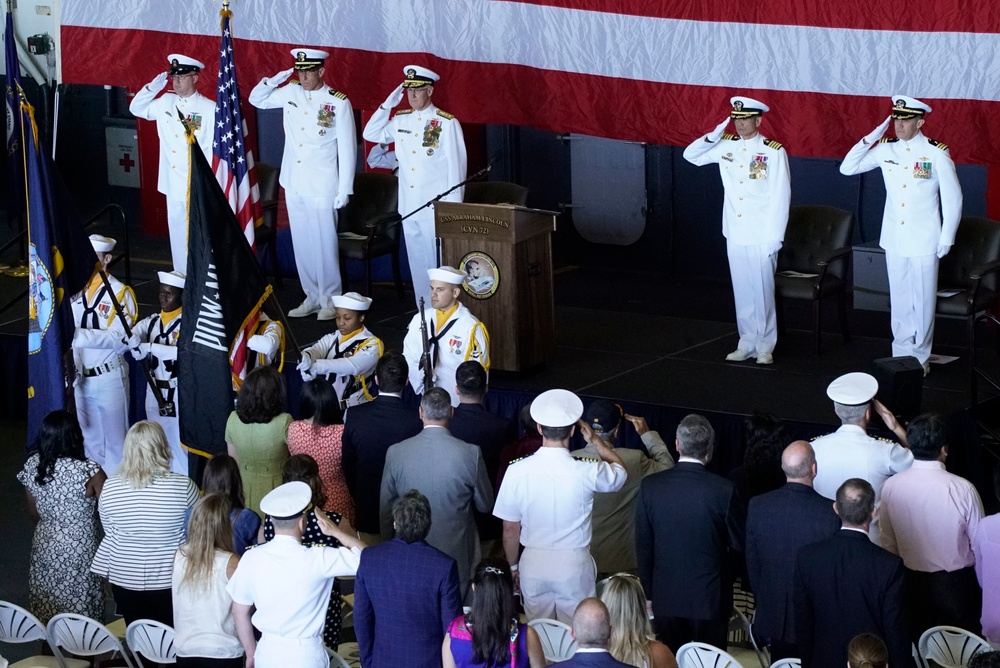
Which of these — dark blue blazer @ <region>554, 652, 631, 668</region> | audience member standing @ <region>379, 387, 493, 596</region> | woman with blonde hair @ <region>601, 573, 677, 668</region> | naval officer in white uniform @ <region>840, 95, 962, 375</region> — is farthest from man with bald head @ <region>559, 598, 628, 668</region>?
naval officer in white uniform @ <region>840, 95, 962, 375</region>

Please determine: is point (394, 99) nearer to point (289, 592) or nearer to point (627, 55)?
point (627, 55)

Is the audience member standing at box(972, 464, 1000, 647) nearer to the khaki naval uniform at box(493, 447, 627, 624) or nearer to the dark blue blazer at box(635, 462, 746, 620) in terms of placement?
the dark blue blazer at box(635, 462, 746, 620)

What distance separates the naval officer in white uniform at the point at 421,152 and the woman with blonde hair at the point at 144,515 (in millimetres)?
4264

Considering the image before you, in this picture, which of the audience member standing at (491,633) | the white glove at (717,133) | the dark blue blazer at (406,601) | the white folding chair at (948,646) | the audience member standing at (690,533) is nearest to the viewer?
the audience member standing at (491,633)

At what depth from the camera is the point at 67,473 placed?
6105 millimetres

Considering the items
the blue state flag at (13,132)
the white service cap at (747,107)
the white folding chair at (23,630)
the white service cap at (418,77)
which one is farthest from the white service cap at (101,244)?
the white service cap at (747,107)

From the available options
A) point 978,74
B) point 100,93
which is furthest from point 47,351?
point 100,93

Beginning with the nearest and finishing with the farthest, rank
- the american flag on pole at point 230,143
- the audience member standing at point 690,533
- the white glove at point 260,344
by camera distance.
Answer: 1. the audience member standing at point 690,533
2. the white glove at point 260,344
3. the american flag on pole at point 230,143

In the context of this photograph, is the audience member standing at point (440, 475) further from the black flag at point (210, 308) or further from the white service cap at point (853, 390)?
the black flag at point (210, 308)

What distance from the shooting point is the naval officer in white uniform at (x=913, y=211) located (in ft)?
27.9

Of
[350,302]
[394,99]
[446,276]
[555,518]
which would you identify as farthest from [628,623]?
[394,99]

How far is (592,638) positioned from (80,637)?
2288 millimetres

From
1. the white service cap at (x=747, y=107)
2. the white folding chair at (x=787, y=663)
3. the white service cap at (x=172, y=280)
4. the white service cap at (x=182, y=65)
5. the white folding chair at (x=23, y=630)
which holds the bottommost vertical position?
the white folding chair at (x=23, y=630)

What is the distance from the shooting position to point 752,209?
29.9 feet
